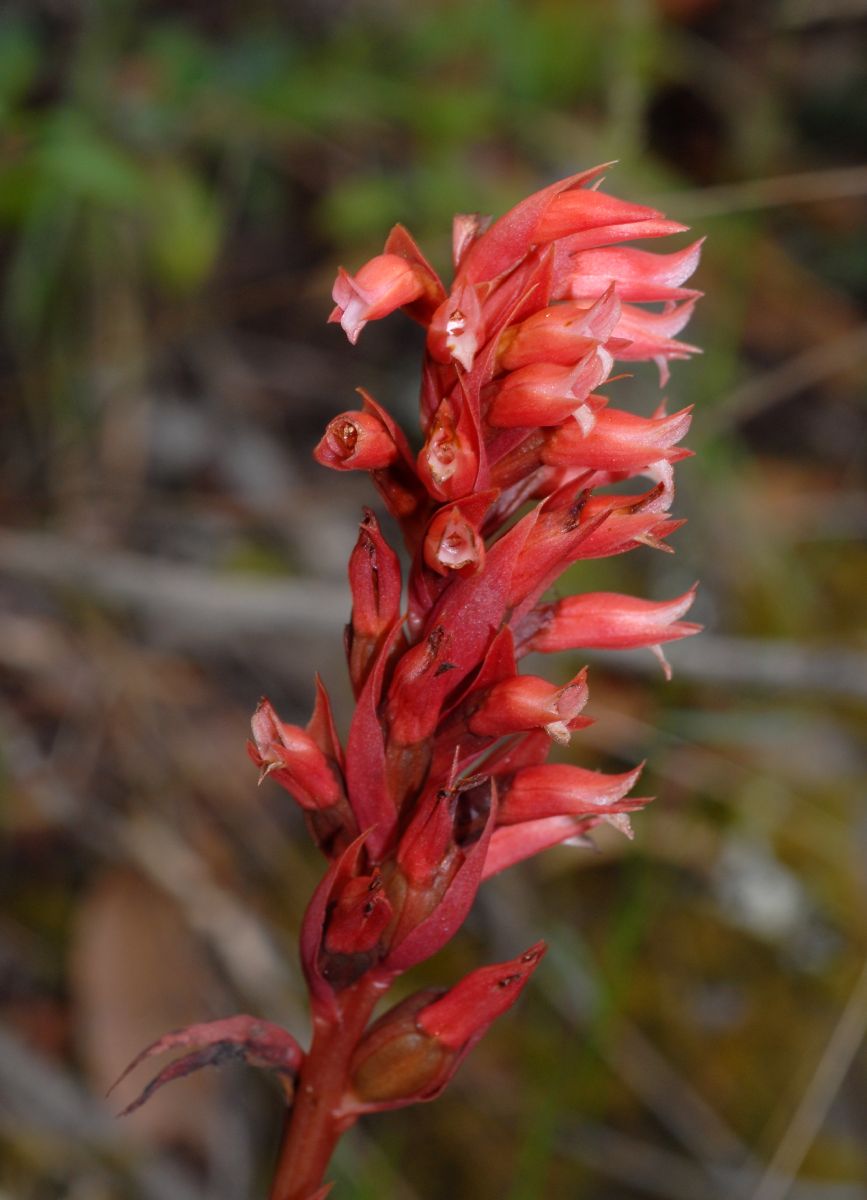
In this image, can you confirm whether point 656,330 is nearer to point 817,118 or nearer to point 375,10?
point 375,10

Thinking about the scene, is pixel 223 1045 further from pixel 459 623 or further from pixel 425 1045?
pixel 459 623

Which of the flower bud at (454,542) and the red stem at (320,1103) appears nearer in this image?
the flower bud at (454,542)

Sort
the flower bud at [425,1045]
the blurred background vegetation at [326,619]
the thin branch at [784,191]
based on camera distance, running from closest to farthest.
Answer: the flower bud at [425,1045] → the thin branch at [784,191] → the blurred background vegetation at [326,619]

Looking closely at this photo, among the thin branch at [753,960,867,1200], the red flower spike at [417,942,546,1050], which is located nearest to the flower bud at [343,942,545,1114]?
the red flower spike at [417,942,546,1050]

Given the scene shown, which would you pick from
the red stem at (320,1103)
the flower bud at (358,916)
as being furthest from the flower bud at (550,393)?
the red stem at (320,1103)

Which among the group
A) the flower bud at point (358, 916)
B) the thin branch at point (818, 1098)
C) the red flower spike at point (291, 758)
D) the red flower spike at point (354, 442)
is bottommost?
the thin branch at point (818, 1098)

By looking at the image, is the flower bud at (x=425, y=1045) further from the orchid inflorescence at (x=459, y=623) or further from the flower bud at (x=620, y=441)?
the flower bud at (x=620, y=441)

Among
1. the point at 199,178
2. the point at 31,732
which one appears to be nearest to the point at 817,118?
the point at 199,178
